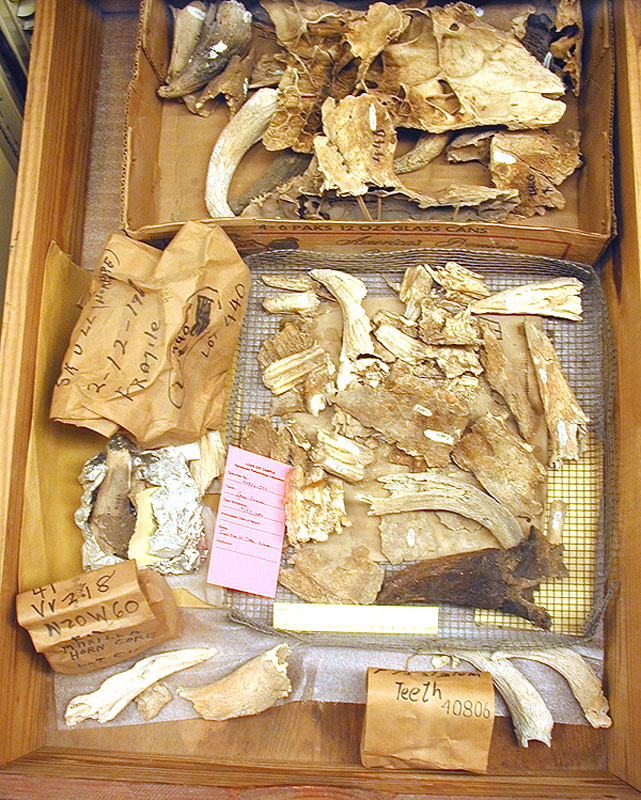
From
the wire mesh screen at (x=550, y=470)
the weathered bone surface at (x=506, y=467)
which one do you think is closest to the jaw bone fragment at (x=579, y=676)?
the wire mesh screen at (x=550, y=470)

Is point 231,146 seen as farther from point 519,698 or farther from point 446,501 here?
point 519,698

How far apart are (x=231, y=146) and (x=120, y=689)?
1.02 metres

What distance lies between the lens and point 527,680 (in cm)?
114

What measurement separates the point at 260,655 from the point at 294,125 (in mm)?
975

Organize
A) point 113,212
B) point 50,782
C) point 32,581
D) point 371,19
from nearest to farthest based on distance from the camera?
1. point 50,782
2. point 32,581
3. point 371,19
4. point 113,212

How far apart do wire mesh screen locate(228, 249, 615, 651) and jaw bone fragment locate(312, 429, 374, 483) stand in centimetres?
15

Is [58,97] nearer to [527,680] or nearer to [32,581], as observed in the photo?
[32,581]

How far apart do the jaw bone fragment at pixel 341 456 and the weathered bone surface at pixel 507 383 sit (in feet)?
0.87

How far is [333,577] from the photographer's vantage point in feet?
3.89

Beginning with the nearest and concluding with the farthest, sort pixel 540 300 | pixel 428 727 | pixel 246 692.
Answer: pixel 428 727 → pixel 246 692 → pixel 540 300

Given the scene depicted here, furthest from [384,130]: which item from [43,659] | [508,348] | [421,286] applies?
[43,659]

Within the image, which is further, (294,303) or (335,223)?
(294,303)

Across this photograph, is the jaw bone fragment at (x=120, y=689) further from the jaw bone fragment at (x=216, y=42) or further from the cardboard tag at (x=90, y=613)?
the jaw bone fragment at (x=216, y=42)

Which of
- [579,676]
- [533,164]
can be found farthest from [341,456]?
[533,164]
